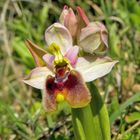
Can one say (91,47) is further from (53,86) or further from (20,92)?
(20,92)

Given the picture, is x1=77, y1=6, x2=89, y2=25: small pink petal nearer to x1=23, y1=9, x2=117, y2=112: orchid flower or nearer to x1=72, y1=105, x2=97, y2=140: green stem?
x1=23, y1=9, x2=117, y2=112: orchid flower

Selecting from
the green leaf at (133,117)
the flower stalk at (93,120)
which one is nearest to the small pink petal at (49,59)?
the flower stalk at (93,120)

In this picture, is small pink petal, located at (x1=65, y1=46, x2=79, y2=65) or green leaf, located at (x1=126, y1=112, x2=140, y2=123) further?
green leaf, located at (x1=126, y1=112, x2=140, y2=123)

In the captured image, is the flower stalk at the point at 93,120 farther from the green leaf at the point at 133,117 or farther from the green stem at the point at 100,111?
the green leaf at the point at 133,117

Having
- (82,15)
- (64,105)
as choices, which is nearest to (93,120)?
(82,15)

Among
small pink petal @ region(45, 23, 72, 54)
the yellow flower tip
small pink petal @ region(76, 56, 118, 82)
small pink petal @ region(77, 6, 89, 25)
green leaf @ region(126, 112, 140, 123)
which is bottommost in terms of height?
green leaf @ region(126, 112, 140, 123)

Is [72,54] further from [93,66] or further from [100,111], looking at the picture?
[100,111]

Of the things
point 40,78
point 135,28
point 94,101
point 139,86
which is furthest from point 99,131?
point 135,28

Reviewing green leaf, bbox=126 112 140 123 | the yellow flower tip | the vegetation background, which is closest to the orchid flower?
the yellow flower tip

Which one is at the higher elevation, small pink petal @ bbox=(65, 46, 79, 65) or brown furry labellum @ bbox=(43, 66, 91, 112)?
small pink petal @ bbox=(65, 46, 79, 65)
